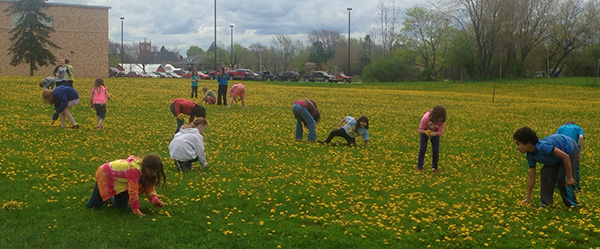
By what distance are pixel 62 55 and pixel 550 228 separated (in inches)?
2666

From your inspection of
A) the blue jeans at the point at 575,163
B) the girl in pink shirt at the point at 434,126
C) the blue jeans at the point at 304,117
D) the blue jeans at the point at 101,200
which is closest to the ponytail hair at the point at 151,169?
the blue jeans at the point at 101,200

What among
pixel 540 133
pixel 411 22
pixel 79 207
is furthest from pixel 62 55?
pixel 79 207

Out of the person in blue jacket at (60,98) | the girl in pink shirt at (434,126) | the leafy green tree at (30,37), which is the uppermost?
the leafy green tree at (30,37)

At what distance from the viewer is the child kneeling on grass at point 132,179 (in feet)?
23.3

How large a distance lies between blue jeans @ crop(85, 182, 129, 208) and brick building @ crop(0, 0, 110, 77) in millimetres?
61535

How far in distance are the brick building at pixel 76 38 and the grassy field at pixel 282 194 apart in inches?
2019

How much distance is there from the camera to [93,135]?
48.2 feet

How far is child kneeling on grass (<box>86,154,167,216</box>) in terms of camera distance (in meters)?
7.09

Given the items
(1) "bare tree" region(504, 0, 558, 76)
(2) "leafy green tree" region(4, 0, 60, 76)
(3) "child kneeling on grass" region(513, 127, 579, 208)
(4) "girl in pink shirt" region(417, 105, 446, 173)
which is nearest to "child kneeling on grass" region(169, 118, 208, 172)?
(4) "girl in pink shirt" region(417, 105, 446, 173)

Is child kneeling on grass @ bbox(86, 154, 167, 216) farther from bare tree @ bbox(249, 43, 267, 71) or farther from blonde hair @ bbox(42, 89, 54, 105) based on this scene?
bare tree @ bbox(249, 43, 267, 71)

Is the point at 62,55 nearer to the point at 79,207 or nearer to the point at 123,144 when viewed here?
the point at 123,144

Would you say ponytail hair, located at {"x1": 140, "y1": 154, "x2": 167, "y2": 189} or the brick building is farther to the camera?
the brick building

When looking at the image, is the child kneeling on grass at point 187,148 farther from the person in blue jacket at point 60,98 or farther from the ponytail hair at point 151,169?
the person in blue jacket at point 60,98

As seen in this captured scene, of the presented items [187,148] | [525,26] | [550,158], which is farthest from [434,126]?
[525,26]
